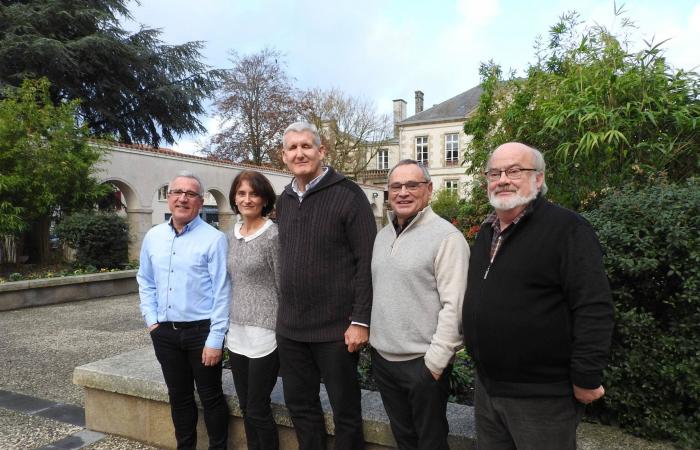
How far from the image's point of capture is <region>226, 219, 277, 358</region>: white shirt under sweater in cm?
262

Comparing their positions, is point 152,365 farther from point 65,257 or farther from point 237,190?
point 65,257

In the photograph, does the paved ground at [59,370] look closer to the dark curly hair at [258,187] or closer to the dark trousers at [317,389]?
the dark trousers at [317,389]

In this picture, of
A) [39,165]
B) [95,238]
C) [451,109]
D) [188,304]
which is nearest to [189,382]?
[188,304]

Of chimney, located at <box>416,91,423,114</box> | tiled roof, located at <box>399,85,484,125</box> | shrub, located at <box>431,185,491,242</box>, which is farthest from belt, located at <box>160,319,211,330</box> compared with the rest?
chimney, located at <box>416,91,423,114</box>

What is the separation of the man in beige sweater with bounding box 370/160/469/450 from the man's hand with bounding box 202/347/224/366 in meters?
0.97

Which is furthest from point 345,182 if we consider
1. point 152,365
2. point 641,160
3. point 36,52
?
point 36,52

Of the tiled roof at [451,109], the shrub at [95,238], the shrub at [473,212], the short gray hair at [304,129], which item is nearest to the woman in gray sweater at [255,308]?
the short gray hair at [304,129]

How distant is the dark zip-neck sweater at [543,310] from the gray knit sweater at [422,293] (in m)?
0.13

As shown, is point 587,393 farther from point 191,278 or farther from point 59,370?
point 59,370

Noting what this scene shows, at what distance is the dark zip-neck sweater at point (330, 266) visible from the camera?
238cm

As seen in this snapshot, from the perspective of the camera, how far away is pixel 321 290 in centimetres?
240

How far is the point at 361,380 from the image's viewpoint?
136 inches

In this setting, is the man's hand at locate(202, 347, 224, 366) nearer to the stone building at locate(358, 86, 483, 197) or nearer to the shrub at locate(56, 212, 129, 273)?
the shrub at locate(56, 212, 129, 273)

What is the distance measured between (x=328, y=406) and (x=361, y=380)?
0.72 m
